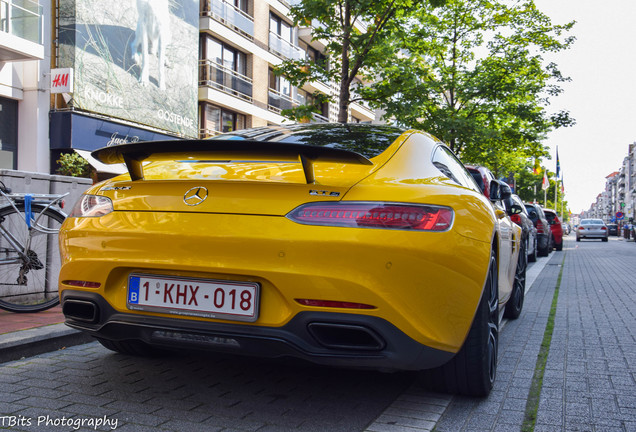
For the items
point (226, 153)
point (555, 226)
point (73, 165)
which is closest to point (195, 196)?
point (226, 153)

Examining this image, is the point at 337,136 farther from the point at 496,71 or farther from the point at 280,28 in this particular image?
the point at 280,28

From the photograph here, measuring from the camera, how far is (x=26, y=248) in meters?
5.01

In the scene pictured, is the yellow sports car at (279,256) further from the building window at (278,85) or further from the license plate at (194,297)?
the building window at (278,85)

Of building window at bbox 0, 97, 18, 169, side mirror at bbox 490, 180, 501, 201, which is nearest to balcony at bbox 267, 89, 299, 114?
building window at bbox 0, 97, 18, 169

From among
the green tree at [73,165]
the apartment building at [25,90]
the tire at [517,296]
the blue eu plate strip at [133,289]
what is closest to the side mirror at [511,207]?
the tire at [517,296]

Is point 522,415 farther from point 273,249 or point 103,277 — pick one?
point 103,277

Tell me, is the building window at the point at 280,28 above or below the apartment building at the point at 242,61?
above

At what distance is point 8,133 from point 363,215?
16.5m

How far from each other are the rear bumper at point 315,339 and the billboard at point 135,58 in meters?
16.3

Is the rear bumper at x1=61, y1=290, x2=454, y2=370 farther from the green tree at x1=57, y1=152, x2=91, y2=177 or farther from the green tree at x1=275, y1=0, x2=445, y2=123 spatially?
the green tree at x1=57, y1=152, x2=91, y2=177

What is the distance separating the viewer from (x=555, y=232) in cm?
2195

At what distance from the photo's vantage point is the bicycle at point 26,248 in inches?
190

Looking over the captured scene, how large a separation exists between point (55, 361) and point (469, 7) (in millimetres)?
22390

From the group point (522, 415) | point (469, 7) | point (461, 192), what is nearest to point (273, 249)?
point (461, 192)
